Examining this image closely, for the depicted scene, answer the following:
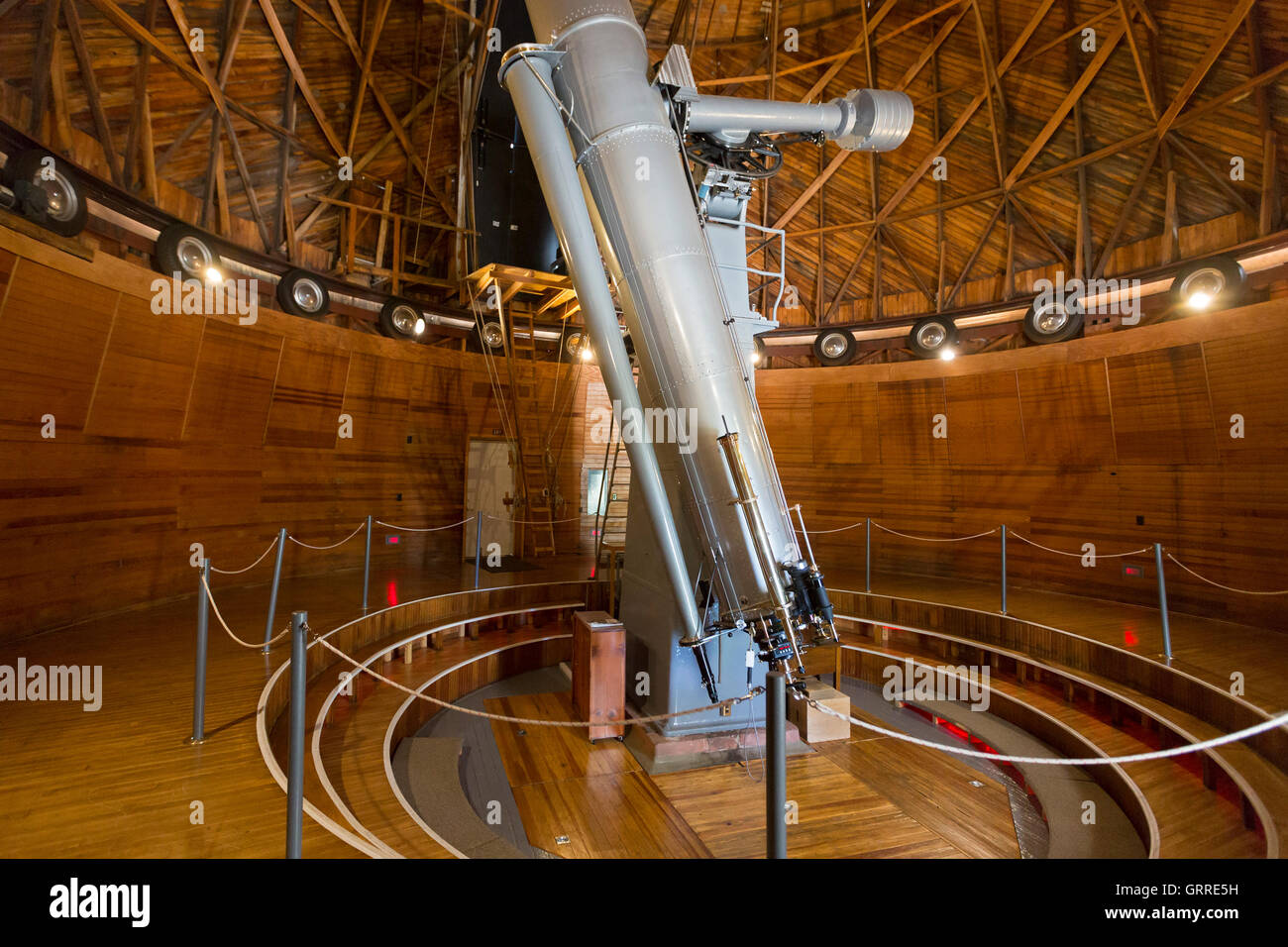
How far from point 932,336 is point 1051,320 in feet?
6.12

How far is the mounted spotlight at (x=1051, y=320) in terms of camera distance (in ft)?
30.0

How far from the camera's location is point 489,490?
10.9m

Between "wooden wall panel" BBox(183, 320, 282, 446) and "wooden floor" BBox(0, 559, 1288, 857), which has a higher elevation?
"wooden wall panel" BBox(183, 320, 282, 446)

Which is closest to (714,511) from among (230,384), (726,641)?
(726,641)

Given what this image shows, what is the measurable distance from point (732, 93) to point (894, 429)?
681cm

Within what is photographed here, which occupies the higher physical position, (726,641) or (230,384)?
(230,384)

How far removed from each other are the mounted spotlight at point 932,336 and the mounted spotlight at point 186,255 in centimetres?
1066

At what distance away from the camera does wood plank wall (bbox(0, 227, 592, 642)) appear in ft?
17.8

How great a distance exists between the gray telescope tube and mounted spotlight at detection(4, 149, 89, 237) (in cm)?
436

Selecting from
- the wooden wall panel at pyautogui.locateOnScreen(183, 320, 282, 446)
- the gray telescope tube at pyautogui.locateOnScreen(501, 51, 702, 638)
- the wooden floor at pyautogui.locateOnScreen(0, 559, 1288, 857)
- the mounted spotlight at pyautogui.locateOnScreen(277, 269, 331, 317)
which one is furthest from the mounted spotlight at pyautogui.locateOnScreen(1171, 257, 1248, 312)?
the wooden wall panel at pyautogui.locateOnScreen(183, 320, 282, 446)

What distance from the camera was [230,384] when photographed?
7.77 meters

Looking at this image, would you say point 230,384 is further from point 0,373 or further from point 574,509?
point 574,509

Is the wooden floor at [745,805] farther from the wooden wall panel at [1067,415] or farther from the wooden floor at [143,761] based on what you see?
the wooden wall panel at [1067,415]

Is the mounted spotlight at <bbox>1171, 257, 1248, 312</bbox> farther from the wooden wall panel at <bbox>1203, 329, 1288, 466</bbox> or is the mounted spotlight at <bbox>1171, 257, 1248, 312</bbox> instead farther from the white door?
the white door
